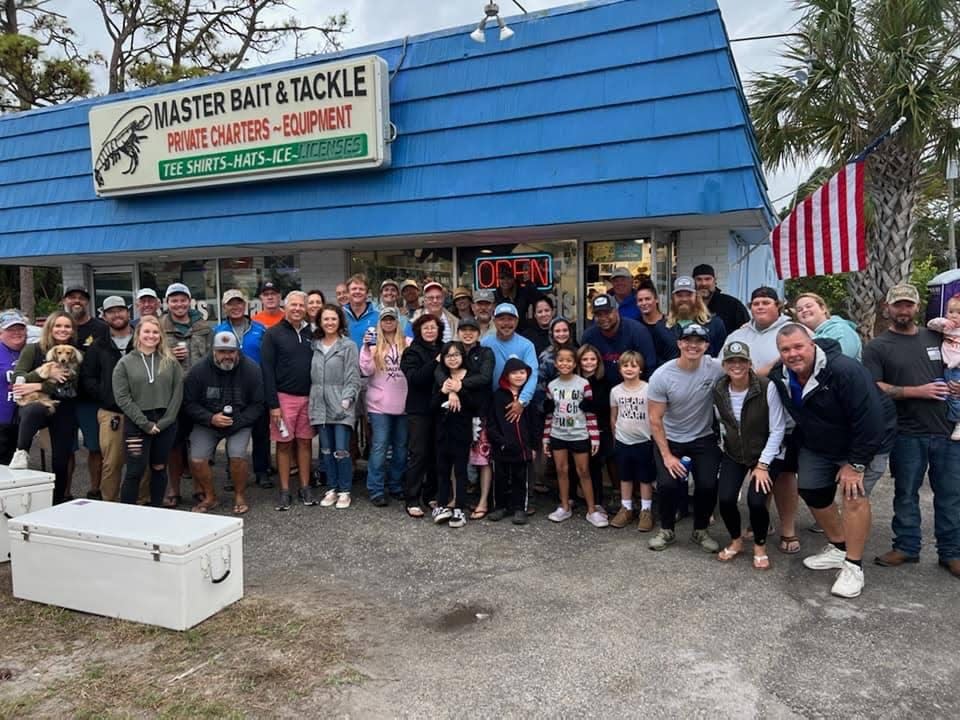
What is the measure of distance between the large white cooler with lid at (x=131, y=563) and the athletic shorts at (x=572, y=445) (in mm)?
2490

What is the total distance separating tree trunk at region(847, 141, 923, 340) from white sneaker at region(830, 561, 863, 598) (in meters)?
6.56

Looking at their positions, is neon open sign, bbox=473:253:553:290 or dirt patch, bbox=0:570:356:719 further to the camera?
neon open sign, bbox=473:253:553:290

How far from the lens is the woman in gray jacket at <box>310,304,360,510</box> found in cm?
579

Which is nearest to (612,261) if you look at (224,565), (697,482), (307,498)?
(697,482)

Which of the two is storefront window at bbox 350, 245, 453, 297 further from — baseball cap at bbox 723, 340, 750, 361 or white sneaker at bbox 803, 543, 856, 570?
white sneaker at bbox 803, 543, 856, 570

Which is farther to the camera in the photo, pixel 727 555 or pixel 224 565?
pixel 727 555

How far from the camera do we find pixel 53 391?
548 cm

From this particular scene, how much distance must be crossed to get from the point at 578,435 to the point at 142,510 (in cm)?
309

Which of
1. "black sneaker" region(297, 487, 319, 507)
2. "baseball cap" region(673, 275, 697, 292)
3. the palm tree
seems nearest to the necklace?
"black sneaker" region(297, 487, 319, 507)

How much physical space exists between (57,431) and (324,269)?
3.97 m

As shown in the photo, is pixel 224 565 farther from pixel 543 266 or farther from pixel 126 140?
pixel 126 140

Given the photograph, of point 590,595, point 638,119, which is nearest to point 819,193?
point 638,119

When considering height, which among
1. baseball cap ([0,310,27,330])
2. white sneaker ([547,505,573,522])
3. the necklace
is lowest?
white sneaker ([547,505,573,522])

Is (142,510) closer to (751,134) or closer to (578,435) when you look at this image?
(578,435)
